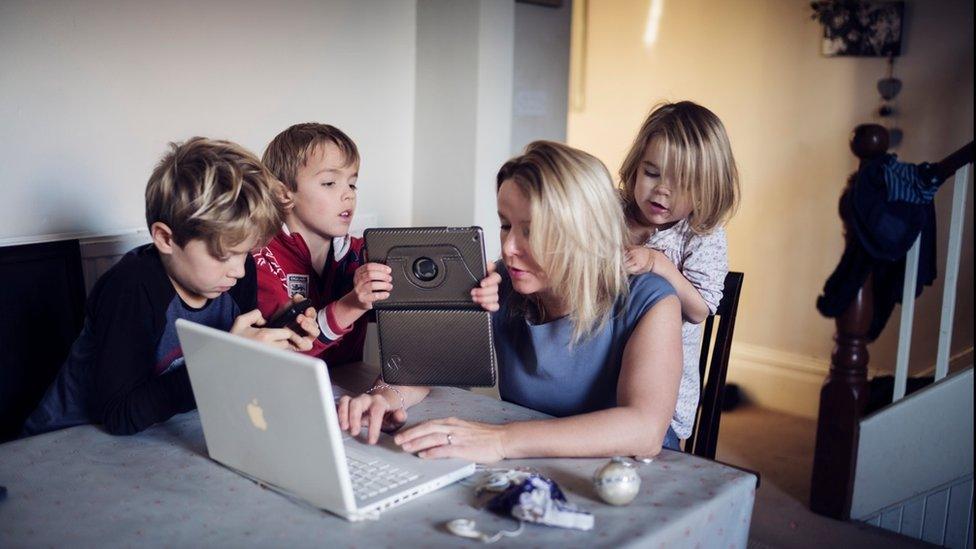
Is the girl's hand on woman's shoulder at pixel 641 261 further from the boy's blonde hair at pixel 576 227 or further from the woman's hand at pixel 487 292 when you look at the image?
the woman's hand at pixel 487 292

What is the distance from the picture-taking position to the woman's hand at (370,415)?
130 cm

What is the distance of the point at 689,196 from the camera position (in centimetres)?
185

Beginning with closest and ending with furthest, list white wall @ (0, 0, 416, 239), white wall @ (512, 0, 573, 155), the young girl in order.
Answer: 1. the young girl
2. white wall @ (0, 0, 416, 239)
3. white wall @ (512, 0, 573, 155)

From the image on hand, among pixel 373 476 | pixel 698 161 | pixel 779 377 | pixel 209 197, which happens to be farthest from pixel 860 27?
pixel 373 476

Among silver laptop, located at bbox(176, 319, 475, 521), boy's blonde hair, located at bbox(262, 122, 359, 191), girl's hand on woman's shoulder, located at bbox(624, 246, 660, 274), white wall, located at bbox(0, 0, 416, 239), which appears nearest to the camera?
silver laptop, located at bbox(176, 319, 475, 521)

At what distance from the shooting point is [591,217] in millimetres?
1394

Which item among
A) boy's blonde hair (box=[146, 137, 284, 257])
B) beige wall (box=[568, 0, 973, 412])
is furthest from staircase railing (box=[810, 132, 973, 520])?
boy's blonde hair (box=[146, 137, 284, 257])

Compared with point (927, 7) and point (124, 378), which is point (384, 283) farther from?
point (927, 7)

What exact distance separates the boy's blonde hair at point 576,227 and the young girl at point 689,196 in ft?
1.28

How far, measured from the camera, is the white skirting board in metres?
3.75

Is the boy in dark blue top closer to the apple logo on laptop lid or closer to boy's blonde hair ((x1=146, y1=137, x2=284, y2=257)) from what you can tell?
boy's blonde hair ((x1=146, y1=137, x2=284, y2=257))

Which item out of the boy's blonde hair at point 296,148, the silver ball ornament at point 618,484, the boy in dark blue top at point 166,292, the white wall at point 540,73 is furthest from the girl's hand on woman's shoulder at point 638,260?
the white wall at point 540,73

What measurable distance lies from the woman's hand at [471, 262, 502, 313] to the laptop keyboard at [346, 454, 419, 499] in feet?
0.93

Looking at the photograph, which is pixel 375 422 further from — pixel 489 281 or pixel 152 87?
pixel 152 87
